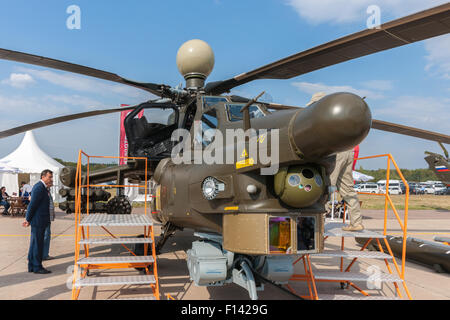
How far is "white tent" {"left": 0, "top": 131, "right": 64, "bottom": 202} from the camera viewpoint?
19766 millimetres

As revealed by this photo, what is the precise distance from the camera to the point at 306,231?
3682mm

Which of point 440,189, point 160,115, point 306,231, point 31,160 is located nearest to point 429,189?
point 440,189

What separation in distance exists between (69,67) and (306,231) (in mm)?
4999

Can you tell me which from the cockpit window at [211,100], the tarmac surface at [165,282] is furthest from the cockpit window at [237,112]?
the tarmac surface at [165,282]

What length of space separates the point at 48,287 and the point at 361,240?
306 inches

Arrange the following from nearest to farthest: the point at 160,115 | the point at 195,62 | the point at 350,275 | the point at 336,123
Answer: the point at 336,123 → the point at 350,275 → the point at 160,115 → the point at 195,62

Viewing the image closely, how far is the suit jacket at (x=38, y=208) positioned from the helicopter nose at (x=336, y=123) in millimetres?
5489

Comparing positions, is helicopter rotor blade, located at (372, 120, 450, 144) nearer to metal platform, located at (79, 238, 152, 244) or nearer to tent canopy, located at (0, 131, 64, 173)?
metal platform, located at (79, 238, 152, 244)

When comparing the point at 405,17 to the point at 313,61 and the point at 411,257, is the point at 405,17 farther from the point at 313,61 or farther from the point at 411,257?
the point at 411,257

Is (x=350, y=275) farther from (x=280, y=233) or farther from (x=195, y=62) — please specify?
(x=195, y=62)

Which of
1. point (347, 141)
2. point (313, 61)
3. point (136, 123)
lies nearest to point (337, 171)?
point (313, 61)

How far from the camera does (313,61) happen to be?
529 centimetres

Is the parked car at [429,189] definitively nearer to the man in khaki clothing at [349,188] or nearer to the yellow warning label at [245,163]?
the man in khaki clothing at [349,188]

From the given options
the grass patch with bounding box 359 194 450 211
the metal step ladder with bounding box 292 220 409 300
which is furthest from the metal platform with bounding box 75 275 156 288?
the grass patch with bounding box 359 194 450 211
